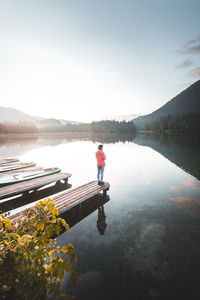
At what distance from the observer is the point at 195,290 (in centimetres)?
467

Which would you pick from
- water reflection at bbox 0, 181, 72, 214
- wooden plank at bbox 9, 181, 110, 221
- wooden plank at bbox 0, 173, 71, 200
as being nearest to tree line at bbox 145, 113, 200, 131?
water reflection at bbox 0, 181, 72, 214

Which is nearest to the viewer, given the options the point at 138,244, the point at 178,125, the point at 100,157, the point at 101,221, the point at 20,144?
the point at 138,244

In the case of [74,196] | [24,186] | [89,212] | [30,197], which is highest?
[74,196]

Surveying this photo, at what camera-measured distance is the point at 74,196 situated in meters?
9.61

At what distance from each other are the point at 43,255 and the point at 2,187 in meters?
11.9

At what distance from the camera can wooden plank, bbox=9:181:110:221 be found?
8.35 meters

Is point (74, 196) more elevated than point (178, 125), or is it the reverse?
point (178, 125)

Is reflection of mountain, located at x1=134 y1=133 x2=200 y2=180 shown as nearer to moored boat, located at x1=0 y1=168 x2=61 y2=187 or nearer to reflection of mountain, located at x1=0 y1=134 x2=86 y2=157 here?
moored boat, located at x1=0 y1=168 x2=61 y2=187

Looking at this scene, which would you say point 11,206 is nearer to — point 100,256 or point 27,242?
point 100,256

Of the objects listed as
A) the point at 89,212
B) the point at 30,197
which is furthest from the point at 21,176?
the point at 89,212

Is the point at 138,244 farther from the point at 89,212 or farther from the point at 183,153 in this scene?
the point at 183,153

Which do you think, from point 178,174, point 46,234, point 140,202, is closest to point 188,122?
point 178,174

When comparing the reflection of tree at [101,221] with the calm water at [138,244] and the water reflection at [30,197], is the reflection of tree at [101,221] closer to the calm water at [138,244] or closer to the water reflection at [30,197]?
the calm water at [138,244]

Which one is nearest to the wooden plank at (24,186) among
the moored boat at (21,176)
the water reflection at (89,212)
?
the moored boat at (21,176)
